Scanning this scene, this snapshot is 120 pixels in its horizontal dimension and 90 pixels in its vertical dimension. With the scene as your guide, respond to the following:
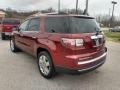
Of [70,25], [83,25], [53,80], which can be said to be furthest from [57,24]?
[53,80]

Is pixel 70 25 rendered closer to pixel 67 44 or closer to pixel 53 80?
pixel 67 44

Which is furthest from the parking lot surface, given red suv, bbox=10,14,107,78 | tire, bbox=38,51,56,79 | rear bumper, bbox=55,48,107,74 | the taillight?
the taillight

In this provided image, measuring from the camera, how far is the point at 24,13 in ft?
257

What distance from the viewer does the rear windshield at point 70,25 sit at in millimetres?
4336

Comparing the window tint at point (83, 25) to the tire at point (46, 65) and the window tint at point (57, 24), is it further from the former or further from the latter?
the tire at point (46, 65)

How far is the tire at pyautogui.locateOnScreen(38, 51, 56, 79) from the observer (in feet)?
15.7

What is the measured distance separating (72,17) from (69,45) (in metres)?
0.77

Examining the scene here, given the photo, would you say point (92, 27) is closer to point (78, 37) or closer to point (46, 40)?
point (78, 37)

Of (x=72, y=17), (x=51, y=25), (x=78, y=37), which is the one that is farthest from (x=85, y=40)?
(x=51, y=25)

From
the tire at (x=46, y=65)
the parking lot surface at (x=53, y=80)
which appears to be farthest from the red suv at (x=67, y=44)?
the parking lot surface at (x=53, y=80)

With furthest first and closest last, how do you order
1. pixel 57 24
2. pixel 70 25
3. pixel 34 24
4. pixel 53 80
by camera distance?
pixel 34 24
pixel 53 80
pixel 57 24
pixel 70 25

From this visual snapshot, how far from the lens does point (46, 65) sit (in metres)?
5.01

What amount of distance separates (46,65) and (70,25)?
140 centimetres

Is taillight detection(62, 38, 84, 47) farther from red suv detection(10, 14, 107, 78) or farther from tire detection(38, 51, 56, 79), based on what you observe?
tire detection(38, 51, 56, 79)
